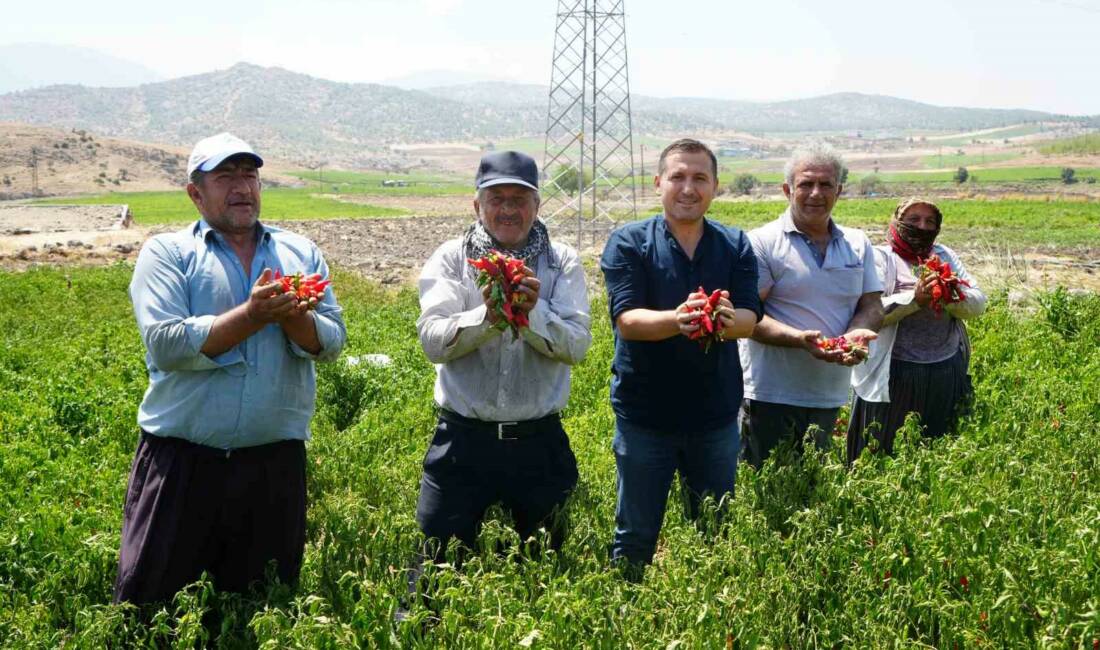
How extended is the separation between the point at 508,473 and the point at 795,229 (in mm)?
1726

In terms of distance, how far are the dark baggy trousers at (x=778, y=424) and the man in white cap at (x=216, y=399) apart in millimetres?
1942

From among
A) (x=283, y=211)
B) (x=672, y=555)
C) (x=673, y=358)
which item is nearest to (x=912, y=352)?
(x=673, y=358)

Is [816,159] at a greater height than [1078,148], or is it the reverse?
[1078,148]

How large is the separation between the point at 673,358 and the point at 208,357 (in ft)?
5.56

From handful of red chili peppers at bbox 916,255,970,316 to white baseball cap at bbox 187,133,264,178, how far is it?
118 inches

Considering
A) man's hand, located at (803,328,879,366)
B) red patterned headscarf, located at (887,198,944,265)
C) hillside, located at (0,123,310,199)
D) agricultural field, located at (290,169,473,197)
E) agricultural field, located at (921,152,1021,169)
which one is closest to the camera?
man's hand, located at (803,328,879,366)

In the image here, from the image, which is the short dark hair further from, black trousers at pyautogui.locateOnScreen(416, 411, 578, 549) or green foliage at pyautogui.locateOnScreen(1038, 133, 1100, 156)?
green foliage at pyautogui.locateOnScreen(1038, 133, 1100, 156)

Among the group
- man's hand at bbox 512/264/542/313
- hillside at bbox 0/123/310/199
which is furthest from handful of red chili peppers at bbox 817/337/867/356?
hillside at bbox 0/123/310/199

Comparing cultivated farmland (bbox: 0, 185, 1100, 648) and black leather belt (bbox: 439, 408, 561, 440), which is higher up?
black leather belt (bbox: 439, 408, 561, 440)

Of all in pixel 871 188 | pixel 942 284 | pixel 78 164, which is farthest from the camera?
pixel 78 164

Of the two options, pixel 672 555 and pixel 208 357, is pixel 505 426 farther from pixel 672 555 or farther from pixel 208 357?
pixel 208 357

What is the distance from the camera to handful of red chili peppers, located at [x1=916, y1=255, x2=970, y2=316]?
13.7 feet

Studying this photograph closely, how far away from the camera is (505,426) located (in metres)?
3.37

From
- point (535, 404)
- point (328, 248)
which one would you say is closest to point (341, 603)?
point (535, 404)
